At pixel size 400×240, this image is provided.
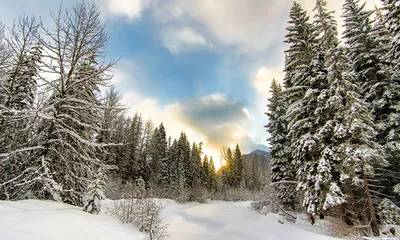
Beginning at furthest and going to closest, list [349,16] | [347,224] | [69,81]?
[349,16]
[347,224]
[69,81]

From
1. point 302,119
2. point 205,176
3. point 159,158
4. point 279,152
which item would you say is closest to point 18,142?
point 302,119

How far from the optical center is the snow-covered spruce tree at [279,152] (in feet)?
51.8

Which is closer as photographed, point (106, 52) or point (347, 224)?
point (106, 52)

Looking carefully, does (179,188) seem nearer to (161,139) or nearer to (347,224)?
(161,139)

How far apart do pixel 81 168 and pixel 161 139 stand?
30.3m

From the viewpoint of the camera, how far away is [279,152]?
59.1ft

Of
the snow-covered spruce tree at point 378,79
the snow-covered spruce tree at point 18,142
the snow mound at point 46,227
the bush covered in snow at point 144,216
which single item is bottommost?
the bush covered in snow at point 144,216

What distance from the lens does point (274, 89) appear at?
→ 21141 mm

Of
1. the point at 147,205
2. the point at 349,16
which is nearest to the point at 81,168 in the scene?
the point at 147,205

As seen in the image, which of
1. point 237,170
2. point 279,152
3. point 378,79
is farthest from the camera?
point 237,170

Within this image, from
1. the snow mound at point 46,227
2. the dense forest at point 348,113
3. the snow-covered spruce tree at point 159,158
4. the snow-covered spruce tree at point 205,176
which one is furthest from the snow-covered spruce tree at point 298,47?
the snow-covered spruce tree at point 205,176

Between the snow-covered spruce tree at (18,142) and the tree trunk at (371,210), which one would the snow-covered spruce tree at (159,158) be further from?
the tree trunk at (371,210)

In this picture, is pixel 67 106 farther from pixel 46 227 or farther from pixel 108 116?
pixel 108 116

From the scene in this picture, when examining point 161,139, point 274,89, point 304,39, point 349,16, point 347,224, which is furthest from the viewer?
point 161,139
